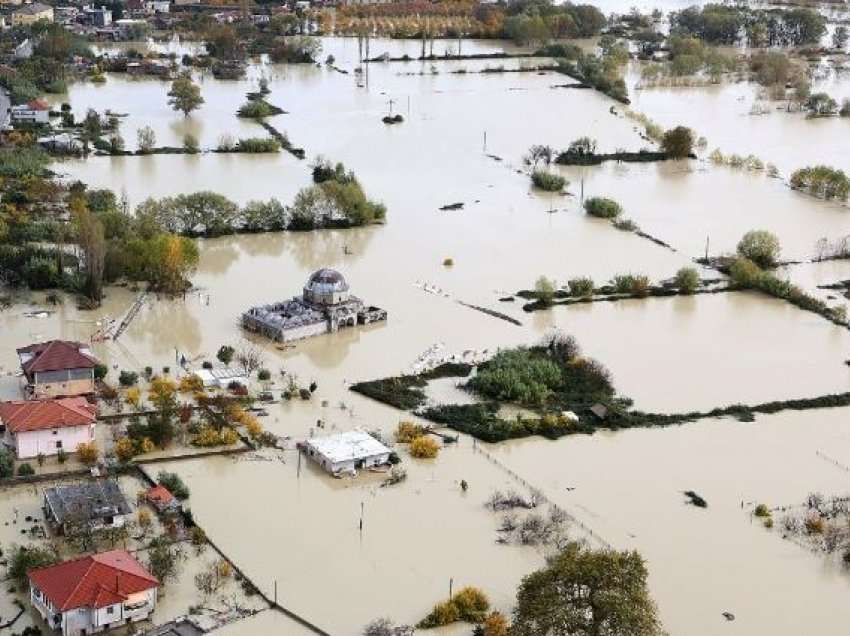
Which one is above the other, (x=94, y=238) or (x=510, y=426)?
(x=94, y=238)

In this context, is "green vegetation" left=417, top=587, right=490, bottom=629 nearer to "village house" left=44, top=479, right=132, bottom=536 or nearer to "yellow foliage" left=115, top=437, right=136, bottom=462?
"village house" left=44, top=479, right=132, bottom=536

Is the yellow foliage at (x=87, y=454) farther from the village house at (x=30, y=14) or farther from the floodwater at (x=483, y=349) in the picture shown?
the village house at (x=30, y=14)

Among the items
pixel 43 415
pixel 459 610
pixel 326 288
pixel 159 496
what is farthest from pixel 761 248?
pixel 43 415

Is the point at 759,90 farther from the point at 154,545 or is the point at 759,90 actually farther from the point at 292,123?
the point at 154,545

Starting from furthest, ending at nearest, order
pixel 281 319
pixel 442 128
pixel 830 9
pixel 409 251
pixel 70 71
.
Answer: pixel 830 9, pixel 70 71, pixel 442 128, pixel 409 251, pixel 281 319

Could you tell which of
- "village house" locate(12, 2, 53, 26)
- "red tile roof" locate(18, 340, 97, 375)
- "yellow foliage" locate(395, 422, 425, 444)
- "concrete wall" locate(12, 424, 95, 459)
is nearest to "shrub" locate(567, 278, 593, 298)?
"yellow foliage" locate(395, 422, 425, 444)

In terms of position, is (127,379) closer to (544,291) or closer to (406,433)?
(406,433)

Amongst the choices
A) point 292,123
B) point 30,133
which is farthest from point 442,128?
point 30,133
